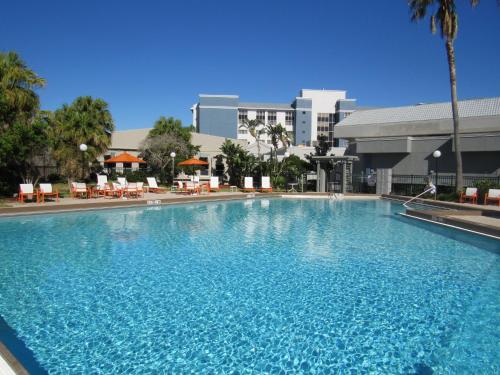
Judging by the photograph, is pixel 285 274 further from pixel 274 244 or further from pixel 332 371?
pixel 332 371

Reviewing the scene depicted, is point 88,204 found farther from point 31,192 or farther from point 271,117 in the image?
point 271,117

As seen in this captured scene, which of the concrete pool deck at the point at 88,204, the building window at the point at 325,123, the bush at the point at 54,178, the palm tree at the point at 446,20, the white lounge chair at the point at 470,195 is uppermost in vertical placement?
the building window at the point at 325,123

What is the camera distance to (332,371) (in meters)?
3.73

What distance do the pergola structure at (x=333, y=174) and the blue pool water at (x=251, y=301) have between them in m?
14.1

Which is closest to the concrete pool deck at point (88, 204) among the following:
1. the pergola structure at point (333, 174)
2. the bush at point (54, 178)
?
the pergola structure at point (333, 174)

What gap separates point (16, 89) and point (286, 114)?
5100cm

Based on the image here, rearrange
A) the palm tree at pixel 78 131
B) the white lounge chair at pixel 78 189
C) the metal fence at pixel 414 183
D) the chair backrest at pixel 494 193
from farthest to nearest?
the metal fence at pixel 414 183, the palm tree at pixel 78 131, the white lounge chair at pixel 78 189, the chair backrest at pixel 494 193

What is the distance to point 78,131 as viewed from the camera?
21.1m

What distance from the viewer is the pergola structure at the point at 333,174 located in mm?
24562

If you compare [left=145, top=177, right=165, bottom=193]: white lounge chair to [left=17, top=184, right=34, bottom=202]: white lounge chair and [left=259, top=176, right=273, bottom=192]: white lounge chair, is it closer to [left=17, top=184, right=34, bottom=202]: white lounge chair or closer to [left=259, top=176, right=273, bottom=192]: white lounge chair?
[left=259, top=176, right=273, bottom=192]: white lounge chair

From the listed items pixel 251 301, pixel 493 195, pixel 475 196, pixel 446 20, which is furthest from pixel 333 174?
pixel 251 301

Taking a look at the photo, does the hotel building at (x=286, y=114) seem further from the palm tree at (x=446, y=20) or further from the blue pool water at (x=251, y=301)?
the blue pool water at (x=251, y=301)

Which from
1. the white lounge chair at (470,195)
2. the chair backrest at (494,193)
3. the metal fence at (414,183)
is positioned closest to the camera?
the chair backrest at (494,193)

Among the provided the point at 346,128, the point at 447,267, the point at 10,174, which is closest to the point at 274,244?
the point at 447,267
